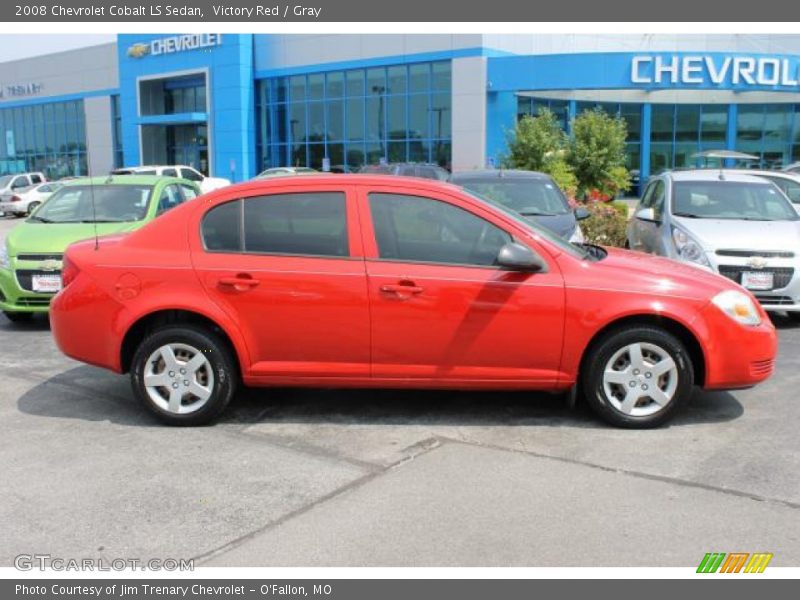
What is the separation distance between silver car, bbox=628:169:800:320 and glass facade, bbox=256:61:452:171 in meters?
22.7

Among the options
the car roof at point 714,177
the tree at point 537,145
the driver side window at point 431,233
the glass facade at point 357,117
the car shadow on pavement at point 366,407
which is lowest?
the car shadow on pavement at point 366,407

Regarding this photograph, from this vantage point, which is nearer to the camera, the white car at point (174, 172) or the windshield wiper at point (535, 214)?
the windshield wiper at point (535, 214)

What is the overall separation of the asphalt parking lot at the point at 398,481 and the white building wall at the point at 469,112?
84.6ft

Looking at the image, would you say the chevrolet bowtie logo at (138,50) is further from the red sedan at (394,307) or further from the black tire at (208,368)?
the black tire at (208,368)

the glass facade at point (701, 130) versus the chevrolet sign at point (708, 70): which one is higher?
the chevrolet sign at point (708, 70)

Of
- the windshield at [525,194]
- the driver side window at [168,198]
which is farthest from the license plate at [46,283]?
the windshield at [525,194]

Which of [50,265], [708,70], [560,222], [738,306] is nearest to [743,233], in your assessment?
[560,222]

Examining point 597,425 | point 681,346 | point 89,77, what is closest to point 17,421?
point 597,425

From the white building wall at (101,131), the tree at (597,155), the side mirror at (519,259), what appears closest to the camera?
the side mirror at (519,259)

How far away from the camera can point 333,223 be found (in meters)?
5.34

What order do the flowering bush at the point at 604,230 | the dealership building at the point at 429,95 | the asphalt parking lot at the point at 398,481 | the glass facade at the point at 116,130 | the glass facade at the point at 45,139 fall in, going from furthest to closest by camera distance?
the glass facade at the point at 45,139, the glass facade at the point at 116,130, the dealership building at the point at 429,95, the flowering bush at the point at 604,230, the asphalt parking lot at the point at 398,481

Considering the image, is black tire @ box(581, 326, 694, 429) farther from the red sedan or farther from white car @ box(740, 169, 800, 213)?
white car @ box(740, 169, 800, 213)

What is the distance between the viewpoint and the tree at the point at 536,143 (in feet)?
71.8

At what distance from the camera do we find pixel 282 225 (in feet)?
17.7
